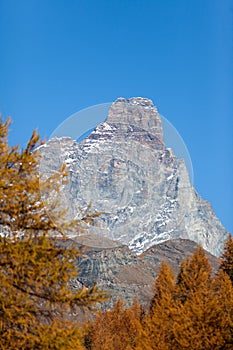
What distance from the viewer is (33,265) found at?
12.8 m

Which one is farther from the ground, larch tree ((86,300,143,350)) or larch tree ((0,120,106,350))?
larch tree ((86,300,143,350))

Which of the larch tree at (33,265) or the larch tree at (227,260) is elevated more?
the larch tree at (227,260)

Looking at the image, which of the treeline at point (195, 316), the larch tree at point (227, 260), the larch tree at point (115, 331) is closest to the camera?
the treeline at point (195, 316)

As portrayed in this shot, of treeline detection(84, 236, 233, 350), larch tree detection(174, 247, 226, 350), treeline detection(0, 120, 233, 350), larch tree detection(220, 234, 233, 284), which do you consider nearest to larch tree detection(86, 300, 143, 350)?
treeline detection(84, 236, 233, 350)

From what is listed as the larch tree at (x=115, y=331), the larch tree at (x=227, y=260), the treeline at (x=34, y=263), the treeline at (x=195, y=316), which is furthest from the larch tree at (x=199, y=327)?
the larch tree at (x=115, y=331)

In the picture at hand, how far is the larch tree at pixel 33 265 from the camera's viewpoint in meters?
12.4

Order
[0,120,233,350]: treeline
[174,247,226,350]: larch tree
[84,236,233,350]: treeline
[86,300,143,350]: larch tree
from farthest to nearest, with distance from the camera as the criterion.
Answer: [86,300,143,350]: larch tree, [84,236,233,350]: treeline, [174,247,226,350]: larch tree, [0,120,233,350]: treeline

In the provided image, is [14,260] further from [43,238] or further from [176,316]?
[176,316]

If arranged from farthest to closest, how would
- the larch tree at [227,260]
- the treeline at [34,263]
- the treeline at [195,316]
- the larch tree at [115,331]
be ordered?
the larch tree at [115,331]
the larch tree at [227,260]
the treeline at [195,316]
the treeline at [34,263]

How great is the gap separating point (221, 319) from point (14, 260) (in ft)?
66.1

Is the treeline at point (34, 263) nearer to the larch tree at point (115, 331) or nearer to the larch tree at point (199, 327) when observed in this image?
the larch tree at point (199, 327)

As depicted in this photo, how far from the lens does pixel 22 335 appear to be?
12.3 metres

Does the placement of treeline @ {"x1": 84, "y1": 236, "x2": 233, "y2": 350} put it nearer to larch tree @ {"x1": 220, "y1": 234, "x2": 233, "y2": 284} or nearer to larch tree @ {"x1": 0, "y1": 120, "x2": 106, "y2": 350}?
larch tree @ {"x1": 220, "y1": 234, "x2": 233, "y2": 284}

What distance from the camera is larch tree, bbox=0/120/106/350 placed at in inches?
490
